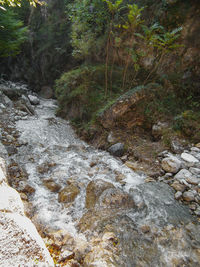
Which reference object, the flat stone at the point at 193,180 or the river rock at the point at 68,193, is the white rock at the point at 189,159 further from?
the river rock at the point at 68,193

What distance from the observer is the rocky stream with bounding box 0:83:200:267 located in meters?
2.03

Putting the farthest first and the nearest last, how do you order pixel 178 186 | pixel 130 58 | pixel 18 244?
pixel 130 58
pixel 178 186
pixel 18 244

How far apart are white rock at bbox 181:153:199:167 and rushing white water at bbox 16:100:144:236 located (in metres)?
1.29

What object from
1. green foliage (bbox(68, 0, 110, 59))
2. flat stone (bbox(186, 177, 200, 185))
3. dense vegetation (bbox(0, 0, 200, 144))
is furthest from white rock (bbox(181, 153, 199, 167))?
green foliage (bbox(68, 0, 110, 59))

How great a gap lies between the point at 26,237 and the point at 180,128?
4.73 metres

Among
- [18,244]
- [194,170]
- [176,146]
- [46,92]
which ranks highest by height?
[176,146]

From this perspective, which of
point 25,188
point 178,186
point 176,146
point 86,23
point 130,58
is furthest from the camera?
point 130,58

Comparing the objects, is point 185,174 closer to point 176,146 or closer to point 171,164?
point 171,164

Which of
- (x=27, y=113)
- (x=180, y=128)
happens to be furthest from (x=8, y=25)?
(x=180, y=128)

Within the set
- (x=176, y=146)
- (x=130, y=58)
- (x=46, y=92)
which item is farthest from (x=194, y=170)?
(x=46, y=92)

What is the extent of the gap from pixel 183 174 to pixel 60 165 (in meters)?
3.14

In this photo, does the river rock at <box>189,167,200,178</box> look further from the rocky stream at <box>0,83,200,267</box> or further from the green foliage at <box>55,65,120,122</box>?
the green foliage at <box>55,65,120,122</box>

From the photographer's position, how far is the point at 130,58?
7109 millimetres

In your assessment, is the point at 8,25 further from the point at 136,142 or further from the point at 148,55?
the point at 136,142
